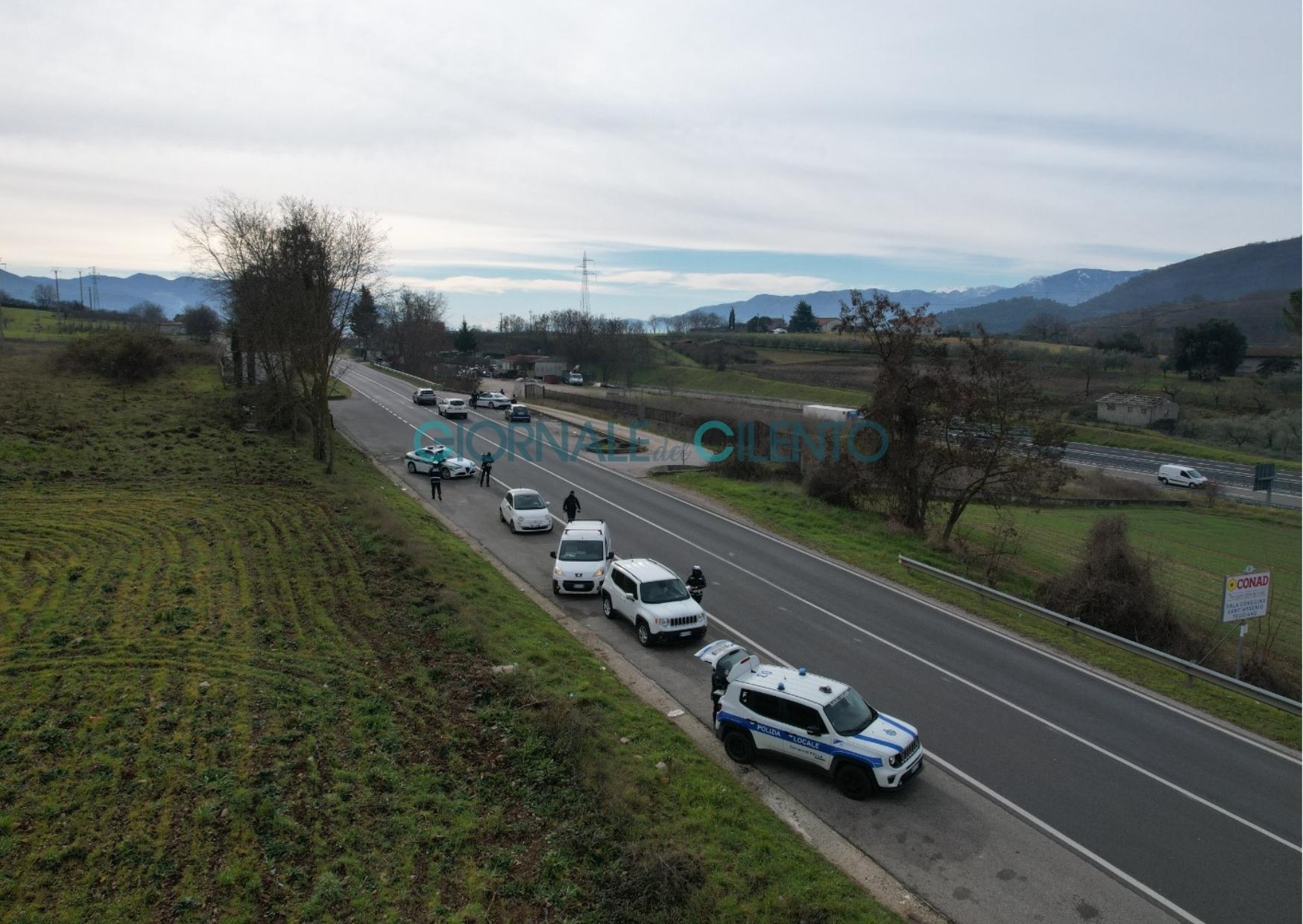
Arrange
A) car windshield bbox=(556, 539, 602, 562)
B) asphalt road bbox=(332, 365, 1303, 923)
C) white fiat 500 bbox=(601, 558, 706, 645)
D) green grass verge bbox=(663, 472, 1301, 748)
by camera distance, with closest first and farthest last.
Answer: asphalt road bbox=(332, 365, 1303, 923)
green grass verge bbox=(663, 472, 1301, 748)
white fiat 500 bbox=(601, 558, 706, 645)
car windshield bbox=(556, 539, 602, 562)

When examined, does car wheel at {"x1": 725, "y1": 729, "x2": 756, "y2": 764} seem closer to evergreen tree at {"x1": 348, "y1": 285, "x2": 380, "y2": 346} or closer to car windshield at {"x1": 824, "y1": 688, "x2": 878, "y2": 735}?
car windshield at {"x1": 824, "y1": 688, "x2": 878, "y2": 735}

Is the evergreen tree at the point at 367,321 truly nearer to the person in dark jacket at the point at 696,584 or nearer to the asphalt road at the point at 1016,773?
the person in dark jacket at the point at 696,584

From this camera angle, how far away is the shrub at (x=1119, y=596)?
2069 cm

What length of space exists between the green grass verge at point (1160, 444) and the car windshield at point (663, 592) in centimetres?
5508

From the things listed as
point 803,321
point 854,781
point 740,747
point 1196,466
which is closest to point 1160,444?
point 1196,466

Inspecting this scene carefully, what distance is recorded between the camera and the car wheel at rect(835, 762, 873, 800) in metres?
10.9

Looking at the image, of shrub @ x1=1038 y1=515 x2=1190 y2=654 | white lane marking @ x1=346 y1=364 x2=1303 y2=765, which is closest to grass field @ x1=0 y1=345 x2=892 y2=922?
white lane marking @ x1=346 y1=364 x2=1303 y2=765

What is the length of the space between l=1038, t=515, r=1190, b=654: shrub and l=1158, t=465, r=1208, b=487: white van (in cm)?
3462

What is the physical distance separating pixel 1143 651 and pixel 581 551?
43.4 feet

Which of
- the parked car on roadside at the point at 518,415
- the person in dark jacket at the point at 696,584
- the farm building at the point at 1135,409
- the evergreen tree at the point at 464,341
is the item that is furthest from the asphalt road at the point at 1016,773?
the evergreen tree at the point at 464,341

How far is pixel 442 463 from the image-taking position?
33438 mm

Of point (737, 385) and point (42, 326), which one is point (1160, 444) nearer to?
point (737, 385)

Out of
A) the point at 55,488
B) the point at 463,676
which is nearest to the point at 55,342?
the point at 55,488

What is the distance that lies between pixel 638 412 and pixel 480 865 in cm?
4806
